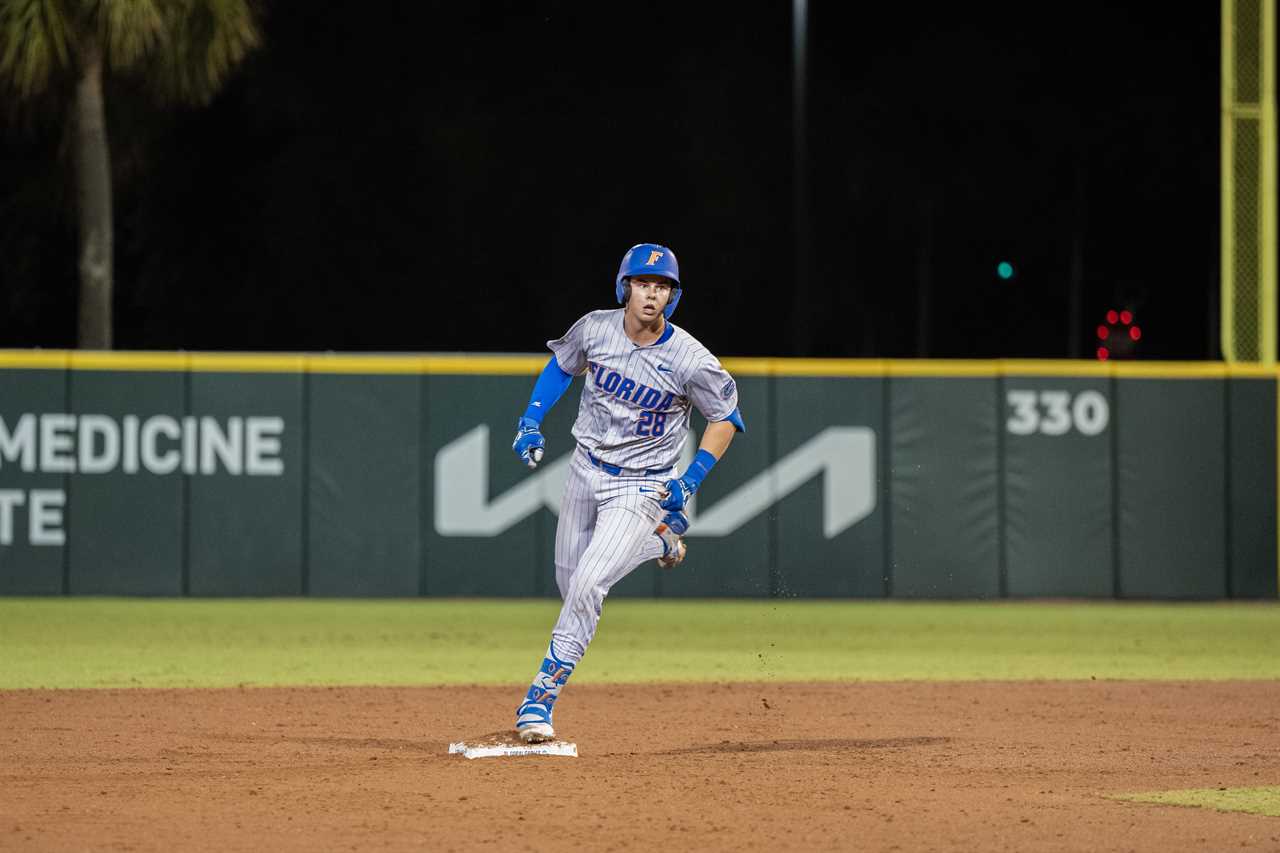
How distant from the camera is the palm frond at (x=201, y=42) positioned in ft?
63.7

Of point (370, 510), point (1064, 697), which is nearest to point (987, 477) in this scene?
point (370, 510)

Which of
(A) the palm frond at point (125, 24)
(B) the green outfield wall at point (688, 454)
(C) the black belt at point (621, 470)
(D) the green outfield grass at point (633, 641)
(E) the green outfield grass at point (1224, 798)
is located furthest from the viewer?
(A) the palm frond at point (125, 24)

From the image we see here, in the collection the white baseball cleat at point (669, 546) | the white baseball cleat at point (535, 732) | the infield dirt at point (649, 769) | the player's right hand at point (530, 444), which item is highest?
the player's right hand at point (530, 444)

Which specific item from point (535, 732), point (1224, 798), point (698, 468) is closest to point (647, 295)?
point (698, 468)

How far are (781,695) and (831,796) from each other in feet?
12.2

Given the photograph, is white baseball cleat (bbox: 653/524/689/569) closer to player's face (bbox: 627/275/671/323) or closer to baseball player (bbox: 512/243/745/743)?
baseball player (bbox: 512/243/745/743)

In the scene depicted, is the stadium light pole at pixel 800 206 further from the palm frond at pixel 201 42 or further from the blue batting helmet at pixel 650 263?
the blue batting helmet at pixel 650 263

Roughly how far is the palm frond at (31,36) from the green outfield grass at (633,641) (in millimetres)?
5294

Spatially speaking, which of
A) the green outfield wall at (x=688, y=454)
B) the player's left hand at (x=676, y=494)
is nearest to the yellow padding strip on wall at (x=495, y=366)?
the green outfield wall at (x=688, y=454)

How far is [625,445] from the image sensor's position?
815 cm

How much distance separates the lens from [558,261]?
4650cm

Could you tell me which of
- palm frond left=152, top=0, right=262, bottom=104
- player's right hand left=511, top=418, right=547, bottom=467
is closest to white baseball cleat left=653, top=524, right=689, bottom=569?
player's right hand left=511, top=418, right=547, bottom=467

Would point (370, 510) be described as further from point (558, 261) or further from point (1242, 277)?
point (558, 261)

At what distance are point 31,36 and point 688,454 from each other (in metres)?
7.50
